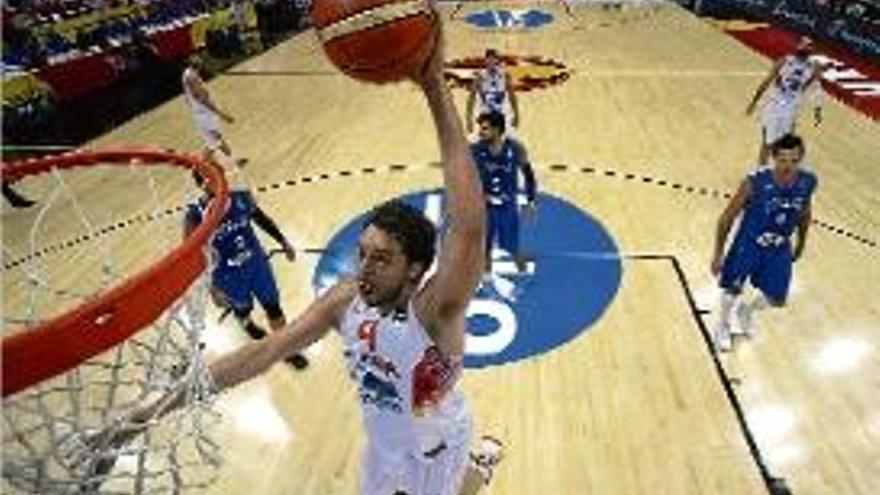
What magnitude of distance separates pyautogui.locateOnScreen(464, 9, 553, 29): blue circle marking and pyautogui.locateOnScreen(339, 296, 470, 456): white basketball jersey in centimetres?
2094

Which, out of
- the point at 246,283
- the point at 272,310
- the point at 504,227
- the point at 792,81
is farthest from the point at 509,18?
the point at 246,283

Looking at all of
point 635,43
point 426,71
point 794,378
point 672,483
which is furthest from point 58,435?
point 635,43

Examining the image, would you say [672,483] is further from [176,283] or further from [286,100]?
[286,100]

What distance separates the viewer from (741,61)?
18.2 metres

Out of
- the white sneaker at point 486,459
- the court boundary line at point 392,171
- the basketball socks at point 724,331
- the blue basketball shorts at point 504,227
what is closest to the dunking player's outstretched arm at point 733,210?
Answer: the basketball socks at point 724,331

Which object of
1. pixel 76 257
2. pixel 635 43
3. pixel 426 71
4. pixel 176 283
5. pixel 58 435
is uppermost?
pixel 426 71

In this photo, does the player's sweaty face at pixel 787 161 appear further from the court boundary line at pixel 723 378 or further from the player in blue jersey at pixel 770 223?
the court boundary line at pixel 723 378

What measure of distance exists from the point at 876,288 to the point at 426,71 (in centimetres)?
689

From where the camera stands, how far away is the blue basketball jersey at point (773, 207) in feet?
21.0

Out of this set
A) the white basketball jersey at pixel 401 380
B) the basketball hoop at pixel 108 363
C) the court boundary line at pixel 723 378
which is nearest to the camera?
the basketball hoop at pixel 108 363

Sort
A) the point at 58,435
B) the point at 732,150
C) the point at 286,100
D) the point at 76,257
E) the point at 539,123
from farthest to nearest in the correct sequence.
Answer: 1. the point at 286,100
2. the point at 539,123
3. the point at 732,150
4. the point at 76,257
5. the point at 58,435

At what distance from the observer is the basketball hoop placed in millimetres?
2199

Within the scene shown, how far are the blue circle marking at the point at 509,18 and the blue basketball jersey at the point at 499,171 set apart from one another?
16.0 metres

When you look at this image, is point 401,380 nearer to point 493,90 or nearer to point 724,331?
point 724,331
